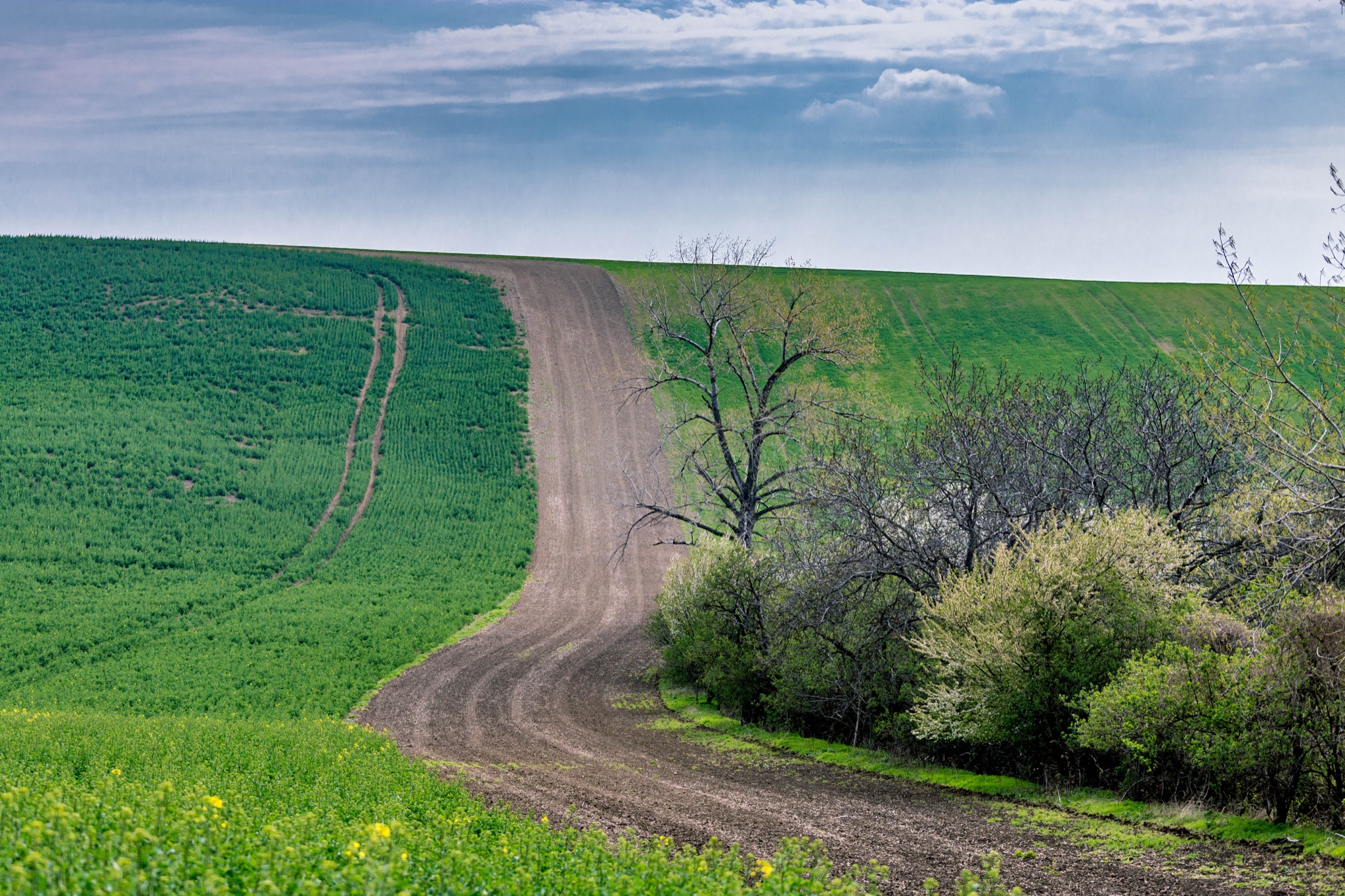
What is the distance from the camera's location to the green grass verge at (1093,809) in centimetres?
1259

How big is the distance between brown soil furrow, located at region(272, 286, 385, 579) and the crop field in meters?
0.25

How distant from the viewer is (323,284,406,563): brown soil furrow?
46.6 meters

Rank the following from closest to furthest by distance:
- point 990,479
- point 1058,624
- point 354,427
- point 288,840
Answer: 1. point 288,840
2. point 1058,624
3. point 990,479
4. point 354,427

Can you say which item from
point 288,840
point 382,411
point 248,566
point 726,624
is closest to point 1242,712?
point 288,840

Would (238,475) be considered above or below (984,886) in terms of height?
above

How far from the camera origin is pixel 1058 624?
16.0m

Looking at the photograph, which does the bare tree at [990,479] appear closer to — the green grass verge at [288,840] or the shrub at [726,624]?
the shrub at [726,624]

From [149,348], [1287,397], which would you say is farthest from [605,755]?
[149,348]

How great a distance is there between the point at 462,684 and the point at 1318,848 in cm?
2080

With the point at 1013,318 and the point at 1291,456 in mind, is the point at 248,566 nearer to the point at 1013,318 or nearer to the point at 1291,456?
the point at 1291,456

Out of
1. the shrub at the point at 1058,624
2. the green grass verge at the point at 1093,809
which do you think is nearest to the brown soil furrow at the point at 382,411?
the green grass verge at the point at 1093,809

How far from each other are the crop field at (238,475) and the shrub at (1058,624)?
16098mm

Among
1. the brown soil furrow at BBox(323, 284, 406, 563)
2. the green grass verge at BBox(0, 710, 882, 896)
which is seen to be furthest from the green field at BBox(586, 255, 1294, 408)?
the green grass verge at BBox(0, 710, 882, 896)

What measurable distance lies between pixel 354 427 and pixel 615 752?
1617 inches
